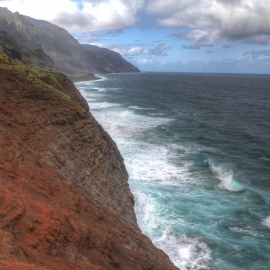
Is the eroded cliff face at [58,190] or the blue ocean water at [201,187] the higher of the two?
the eroded cliff face at [58,190]

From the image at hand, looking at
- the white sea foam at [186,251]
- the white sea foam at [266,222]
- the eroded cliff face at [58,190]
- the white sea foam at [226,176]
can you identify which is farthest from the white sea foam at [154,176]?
the white sea foam at [266,222]

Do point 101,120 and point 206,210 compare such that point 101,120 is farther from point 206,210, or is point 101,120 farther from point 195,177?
point 206,210

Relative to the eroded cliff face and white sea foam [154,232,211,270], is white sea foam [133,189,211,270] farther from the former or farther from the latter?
the eroded cliff face

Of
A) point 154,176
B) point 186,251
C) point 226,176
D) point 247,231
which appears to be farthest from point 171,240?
point 226,176

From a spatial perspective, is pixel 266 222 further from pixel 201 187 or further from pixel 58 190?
pixel 58 190

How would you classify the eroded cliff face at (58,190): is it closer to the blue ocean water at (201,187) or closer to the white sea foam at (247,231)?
the blue ocean water at (201,187)
